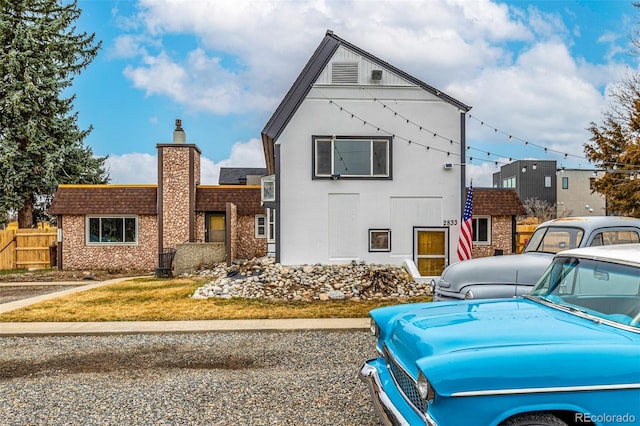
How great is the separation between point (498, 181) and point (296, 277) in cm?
4547

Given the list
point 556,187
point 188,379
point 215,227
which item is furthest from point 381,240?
point 556,187

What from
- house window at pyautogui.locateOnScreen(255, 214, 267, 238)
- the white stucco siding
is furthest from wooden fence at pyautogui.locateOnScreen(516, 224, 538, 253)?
house window at pyautogui.locateOnScreen(255, 214, 267, 238)

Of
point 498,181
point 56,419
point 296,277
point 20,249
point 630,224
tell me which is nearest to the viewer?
point 56,419

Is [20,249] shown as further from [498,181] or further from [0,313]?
[498,181]

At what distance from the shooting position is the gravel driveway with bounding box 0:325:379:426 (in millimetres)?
4723

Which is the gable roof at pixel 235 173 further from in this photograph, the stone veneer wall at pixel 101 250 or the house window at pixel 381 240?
the house window at pixel 381 240

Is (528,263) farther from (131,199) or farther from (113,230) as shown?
(113,230)

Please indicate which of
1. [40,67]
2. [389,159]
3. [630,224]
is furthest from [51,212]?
[630,224]

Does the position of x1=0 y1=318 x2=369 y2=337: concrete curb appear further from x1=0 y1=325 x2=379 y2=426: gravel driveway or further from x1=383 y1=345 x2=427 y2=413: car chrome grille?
x1=383 y1=345 x2=427 y2=413: car chrome grille

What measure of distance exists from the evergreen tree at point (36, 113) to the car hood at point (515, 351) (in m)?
26.6

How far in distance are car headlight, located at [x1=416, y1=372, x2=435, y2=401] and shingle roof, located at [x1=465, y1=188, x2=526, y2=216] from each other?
1884cm

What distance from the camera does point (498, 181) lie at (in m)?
53.9

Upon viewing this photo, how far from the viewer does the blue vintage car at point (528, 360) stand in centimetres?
279

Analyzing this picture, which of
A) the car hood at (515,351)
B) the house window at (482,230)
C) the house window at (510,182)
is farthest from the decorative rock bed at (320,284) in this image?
the house window at (510,182)
